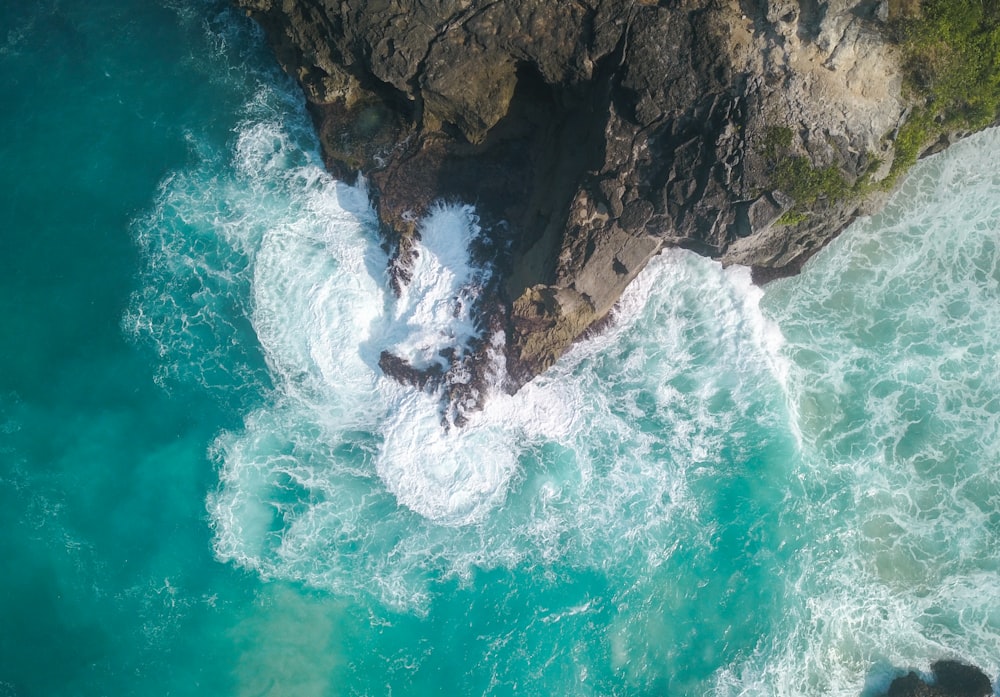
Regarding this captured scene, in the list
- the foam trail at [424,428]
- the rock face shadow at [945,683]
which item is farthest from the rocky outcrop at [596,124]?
the rock face shadow at [945,683]

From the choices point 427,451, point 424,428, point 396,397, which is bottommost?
point 427,451

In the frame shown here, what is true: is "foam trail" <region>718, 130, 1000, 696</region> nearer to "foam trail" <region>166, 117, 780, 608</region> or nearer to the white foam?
"foam trail" <region>166, 117, 780, 608</region>

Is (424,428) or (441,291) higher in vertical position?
(441,291)

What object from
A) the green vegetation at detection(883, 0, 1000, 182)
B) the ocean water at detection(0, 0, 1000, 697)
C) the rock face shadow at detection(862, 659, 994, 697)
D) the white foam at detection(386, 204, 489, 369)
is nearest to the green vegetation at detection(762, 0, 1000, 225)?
the green vegetation at detection(883, 0, 1000, 182)

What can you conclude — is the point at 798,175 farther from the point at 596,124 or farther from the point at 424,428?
the point at 424,428

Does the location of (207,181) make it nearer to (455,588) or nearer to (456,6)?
(456,6)

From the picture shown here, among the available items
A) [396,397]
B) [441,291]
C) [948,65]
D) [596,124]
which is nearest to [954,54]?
[948,65]

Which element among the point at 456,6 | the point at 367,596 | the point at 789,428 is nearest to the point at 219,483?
the point at 367,596
